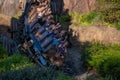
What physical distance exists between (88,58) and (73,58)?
2.13 metres

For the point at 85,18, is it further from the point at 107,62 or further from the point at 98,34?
the point at 107,62

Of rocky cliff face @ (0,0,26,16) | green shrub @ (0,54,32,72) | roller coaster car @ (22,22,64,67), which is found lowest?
roller coaster car @ (22,22,64,67)

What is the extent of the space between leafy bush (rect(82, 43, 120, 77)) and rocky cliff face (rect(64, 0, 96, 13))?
6714mm

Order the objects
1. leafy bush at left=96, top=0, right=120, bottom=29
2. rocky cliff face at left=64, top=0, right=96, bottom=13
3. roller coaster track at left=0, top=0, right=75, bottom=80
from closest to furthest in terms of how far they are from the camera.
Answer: roller coaster track at left=0, top=0, right=75, bottom=80
leafy bush at left=96, top=0, right=120, bottom=29
rocky cliff face at left=64, top=0, right=96, bottom=13

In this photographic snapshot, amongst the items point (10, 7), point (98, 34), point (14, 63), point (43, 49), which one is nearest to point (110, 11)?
point (98, 34)

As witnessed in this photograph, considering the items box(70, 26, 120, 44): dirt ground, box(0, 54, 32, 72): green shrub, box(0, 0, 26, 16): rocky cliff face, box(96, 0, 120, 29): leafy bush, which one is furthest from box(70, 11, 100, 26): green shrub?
box(0, 54, 32, 72): green shrub

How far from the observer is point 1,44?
13.6 m

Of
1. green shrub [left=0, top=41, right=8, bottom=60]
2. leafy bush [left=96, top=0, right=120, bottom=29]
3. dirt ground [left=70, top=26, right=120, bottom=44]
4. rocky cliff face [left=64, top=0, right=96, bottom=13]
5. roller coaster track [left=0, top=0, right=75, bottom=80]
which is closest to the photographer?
A: green shrub [left=0, top=41, right=8, bottom=60]

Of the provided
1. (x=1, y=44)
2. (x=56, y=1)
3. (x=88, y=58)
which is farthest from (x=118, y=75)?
(x=56, y=1)

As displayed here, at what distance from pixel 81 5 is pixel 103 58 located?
8.97 metres

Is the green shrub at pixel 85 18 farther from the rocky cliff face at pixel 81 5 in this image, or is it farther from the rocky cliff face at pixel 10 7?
the rocky cliff face at pixel 10 7

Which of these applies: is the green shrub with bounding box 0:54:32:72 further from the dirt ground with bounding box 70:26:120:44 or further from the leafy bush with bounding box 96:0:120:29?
the leafy bush with bounding box 96:0:120:29

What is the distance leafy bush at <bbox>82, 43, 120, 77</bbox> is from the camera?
11368 mm

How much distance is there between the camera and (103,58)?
12.0 m
